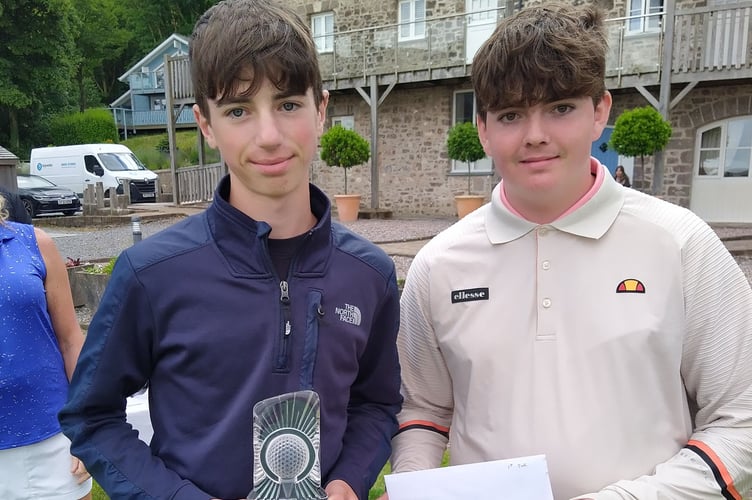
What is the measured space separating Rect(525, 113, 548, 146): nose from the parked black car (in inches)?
716

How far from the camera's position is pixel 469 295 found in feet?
5.26

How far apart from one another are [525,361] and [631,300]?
30cm

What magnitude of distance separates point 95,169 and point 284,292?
2259 centimetres

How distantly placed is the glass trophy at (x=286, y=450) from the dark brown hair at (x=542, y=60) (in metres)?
0.87

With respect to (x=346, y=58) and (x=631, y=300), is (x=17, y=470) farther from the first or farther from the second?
(x=346, y=58)

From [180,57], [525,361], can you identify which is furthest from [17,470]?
[180,57]

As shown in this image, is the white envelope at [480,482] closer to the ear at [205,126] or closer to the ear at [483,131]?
the ear at [483,131]

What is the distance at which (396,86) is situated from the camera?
16766 mm

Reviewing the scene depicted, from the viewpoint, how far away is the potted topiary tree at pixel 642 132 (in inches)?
441

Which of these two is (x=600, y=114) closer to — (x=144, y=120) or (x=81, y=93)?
(x=144, y=120)

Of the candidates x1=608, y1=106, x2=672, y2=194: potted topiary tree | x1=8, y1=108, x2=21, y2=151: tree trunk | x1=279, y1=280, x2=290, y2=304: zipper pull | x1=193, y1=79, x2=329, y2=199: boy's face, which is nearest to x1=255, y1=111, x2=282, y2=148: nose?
x1=193, y1=79, x2=329, y2=199: boy's face

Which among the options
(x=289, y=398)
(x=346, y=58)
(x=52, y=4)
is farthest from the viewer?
(x=52, y=4)

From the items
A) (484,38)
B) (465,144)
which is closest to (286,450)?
(465,144)

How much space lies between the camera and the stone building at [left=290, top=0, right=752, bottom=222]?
1182cm
